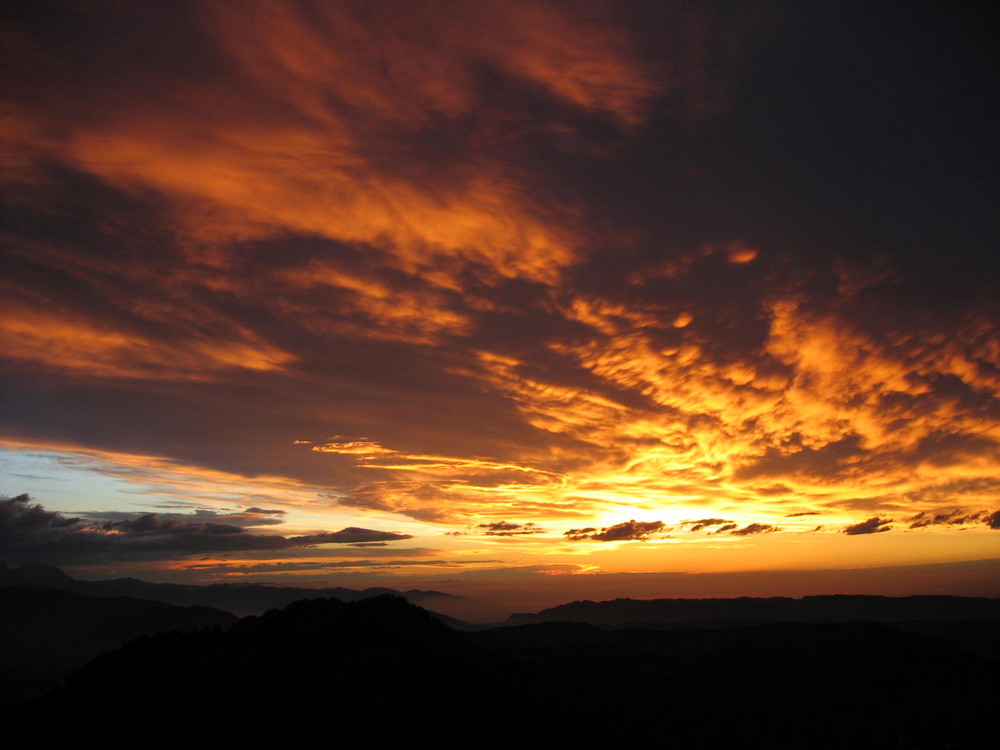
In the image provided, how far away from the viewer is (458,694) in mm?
69750

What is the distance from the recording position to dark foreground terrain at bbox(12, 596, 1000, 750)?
196 feet

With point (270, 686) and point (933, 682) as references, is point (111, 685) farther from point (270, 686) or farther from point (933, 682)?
point (933, 682)

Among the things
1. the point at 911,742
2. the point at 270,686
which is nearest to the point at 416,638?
the point at 270,686

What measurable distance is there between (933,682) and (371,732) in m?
128

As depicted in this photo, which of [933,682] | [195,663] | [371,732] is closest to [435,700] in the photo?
[371,732]

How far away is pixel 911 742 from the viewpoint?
3661 inches

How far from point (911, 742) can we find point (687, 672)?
3725 centimetres

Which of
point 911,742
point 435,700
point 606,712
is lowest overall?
point 911,742

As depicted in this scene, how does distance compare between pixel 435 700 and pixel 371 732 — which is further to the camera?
pixel 435 700

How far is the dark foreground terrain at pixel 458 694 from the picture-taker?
59.6 m

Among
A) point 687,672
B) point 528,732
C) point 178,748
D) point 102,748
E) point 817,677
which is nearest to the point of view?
point 178,748

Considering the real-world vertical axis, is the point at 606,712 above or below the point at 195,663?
below

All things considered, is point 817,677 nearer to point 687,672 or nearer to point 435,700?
point 687,672

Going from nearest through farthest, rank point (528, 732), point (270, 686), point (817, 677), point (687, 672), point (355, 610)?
point (270, 686)
point (528, 732)
point (355, 610)
point (687, 672)
point (817, 677)
